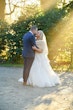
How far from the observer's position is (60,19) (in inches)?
646

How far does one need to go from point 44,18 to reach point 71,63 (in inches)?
104

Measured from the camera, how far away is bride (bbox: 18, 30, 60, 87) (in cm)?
1050

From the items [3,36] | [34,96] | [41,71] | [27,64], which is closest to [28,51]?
[27,64]

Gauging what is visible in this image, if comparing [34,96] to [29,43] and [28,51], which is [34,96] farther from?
[29,43]

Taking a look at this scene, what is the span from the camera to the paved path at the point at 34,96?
7.80 metres

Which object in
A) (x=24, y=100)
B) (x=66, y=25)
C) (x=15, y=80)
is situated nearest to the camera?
(x=24, y=100)

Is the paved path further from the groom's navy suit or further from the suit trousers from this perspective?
the groom's navy suit

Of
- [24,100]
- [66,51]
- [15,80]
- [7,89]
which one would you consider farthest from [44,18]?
[24,100]

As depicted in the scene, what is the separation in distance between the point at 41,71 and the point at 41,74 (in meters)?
0.10

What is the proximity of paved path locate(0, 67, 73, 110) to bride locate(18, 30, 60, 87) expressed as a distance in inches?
13.2

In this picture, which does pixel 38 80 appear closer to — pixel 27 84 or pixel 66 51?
pixel 27 84

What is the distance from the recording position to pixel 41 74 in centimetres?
1063

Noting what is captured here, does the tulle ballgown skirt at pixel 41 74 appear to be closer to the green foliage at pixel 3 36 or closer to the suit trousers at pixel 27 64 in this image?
the suit trousers at pixel 27 64

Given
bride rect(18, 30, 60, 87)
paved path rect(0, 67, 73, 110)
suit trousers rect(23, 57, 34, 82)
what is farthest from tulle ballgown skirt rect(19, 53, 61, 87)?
paved path rect(0, 67, 73, 110)
